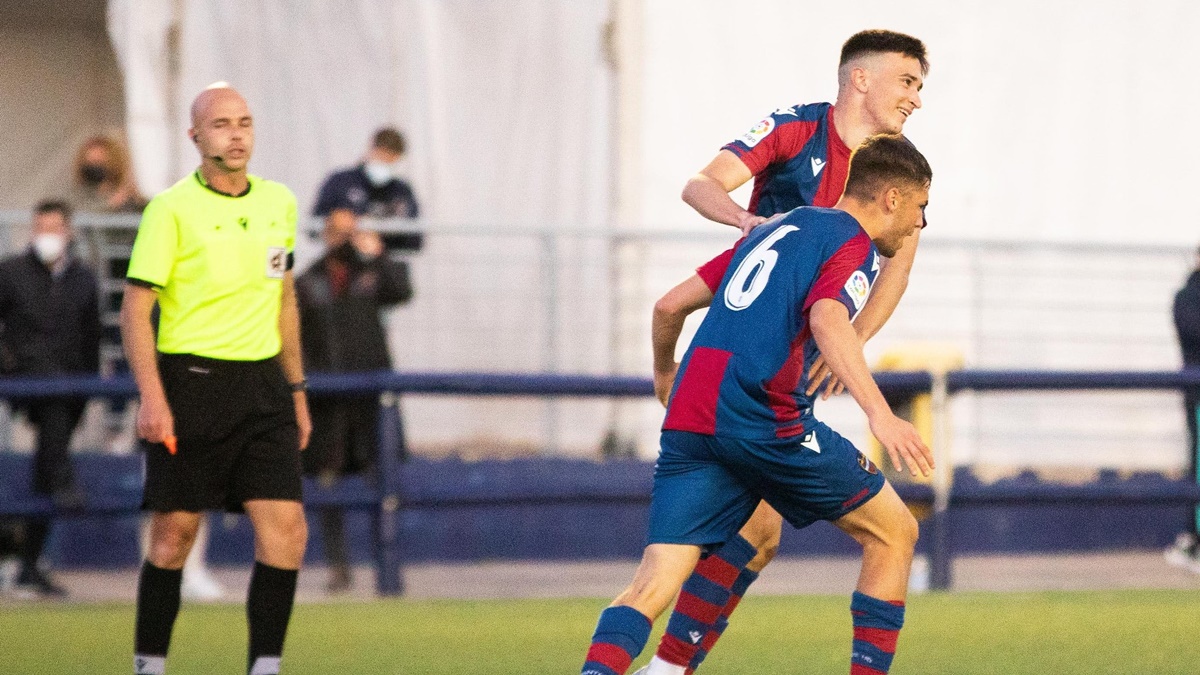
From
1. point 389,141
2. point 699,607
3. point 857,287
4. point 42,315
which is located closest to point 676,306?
point 857,287

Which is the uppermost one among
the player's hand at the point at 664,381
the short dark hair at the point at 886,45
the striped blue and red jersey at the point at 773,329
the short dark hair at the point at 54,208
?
the short dark hair at the point at 886,45

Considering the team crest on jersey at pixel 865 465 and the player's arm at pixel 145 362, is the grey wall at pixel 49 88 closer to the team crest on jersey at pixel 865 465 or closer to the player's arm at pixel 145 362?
the player's arm at pixel 145 362

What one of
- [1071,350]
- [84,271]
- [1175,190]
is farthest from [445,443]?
[1175,190]

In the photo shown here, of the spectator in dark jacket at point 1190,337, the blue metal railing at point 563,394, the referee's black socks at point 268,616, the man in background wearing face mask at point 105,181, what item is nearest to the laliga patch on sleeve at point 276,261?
the referee's black socks at point 268,616

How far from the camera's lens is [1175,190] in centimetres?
1295

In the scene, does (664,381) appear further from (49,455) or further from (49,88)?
(49,88)

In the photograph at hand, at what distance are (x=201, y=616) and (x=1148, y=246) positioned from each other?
21.7 ft

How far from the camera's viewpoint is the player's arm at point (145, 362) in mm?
6500

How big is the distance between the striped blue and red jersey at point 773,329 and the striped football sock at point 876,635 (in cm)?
62

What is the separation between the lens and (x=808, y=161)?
6.44 metres

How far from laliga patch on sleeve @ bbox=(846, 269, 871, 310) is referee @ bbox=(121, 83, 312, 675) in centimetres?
224

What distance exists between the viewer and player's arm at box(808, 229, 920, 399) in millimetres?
6152

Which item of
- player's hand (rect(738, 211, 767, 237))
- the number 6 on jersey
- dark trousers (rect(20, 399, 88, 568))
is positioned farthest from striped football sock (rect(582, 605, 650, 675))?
dark trousers (rect(20, 399, 88, 568))

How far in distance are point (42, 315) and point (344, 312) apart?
1635mm
